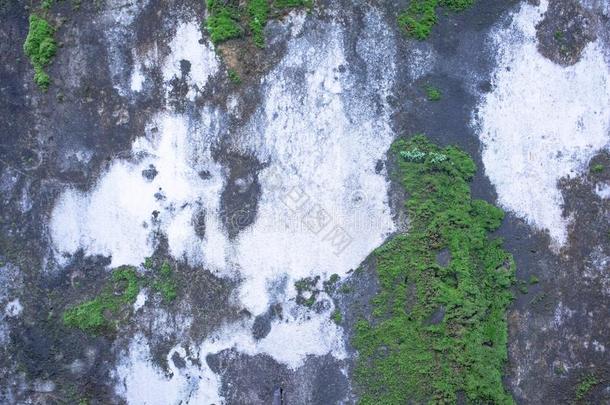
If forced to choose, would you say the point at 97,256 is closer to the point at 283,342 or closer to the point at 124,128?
the point at 124,128

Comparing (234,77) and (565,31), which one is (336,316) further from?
(565,31)

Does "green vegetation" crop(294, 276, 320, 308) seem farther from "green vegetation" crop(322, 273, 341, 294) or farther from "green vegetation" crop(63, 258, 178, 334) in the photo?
"green vegetation" crop(63, 258, 178, 334)

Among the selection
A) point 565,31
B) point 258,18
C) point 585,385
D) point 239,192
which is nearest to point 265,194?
point 239,192

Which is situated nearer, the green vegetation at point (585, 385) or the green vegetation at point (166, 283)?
the green vegetation at point (585, 385)

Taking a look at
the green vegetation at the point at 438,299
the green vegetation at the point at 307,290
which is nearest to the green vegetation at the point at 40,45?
the green vegetation at the point at 307,290

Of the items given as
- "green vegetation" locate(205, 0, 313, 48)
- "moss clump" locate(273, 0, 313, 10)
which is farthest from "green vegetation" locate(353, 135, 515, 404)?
"green vegetation" locate(205, 0, 313, 48)

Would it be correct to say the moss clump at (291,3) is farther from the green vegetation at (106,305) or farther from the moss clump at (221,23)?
the green vegetation at (106,305)
